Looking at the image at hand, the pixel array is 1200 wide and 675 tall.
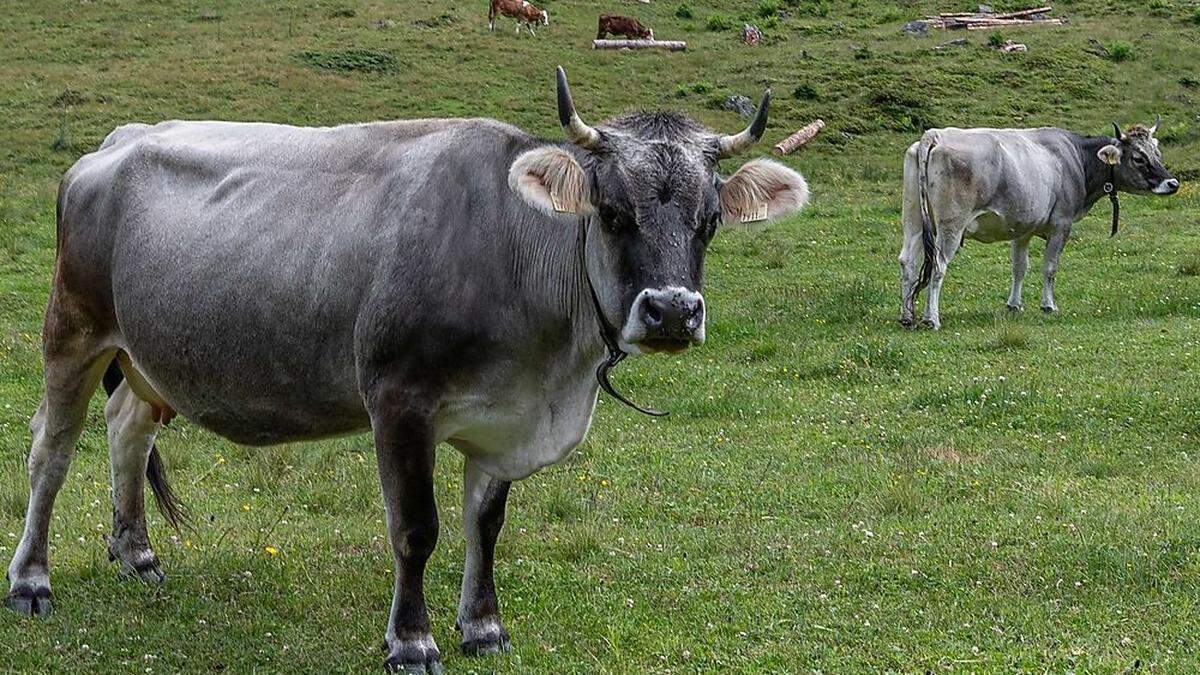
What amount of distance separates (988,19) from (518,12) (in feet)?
47.3

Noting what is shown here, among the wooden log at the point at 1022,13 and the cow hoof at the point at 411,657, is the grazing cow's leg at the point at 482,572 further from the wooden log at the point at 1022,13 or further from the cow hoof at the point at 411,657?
the wooden log at the point at 1022,13

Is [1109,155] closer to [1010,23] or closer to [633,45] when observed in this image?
[633,45]

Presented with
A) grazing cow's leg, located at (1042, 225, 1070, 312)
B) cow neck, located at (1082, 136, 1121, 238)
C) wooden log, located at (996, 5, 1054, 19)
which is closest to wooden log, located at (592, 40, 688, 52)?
wooden log, located at (996, 5, 1054, 19)

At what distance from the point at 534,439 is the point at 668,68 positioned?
33.7m

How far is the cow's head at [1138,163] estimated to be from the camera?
18609 millimetres

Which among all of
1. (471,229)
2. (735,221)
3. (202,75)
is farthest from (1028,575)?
(202,75)

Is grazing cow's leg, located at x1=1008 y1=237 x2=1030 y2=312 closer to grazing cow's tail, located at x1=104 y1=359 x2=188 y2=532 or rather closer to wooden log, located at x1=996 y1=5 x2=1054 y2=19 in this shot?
grazing cow's tail, located at x1=104 y1=359 x2=188 y2=532

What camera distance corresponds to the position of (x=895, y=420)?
35.7 ft

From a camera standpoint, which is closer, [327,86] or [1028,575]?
[1028,575]

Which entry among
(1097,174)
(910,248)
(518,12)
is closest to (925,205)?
(910,248)

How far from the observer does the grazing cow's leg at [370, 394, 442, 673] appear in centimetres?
578

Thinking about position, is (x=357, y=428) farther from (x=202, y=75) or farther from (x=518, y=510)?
(x=202, y=75)

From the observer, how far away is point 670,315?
5.26 meters

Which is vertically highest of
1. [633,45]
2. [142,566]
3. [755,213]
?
[755,213]
